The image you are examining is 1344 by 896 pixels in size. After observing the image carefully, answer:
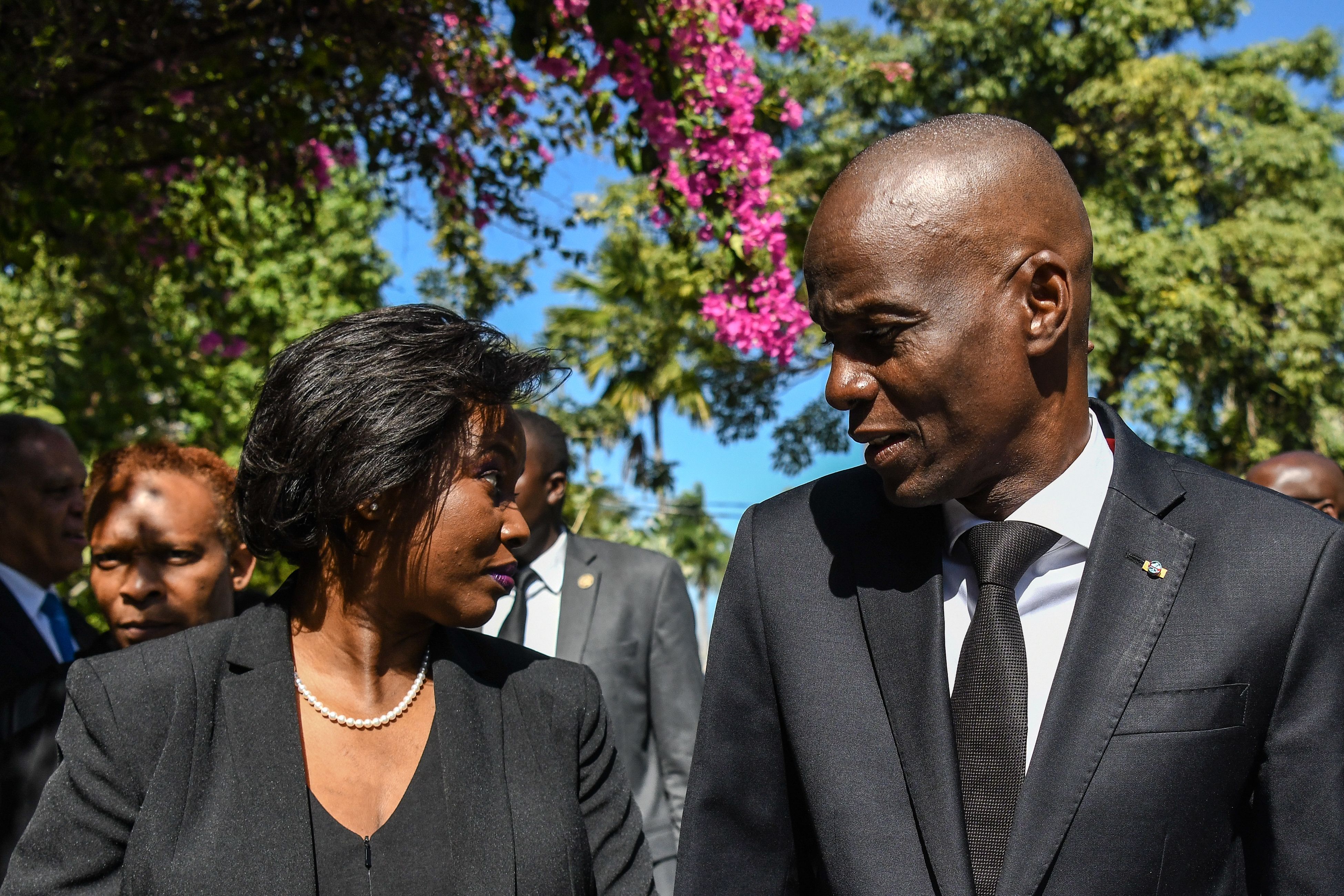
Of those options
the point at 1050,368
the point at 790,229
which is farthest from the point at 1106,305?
the point at 1050,368

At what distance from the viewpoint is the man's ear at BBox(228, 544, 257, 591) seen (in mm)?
3699

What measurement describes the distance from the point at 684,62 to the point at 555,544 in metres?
2.00

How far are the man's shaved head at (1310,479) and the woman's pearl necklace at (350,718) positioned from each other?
416 cm

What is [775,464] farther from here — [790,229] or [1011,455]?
[1011,455]

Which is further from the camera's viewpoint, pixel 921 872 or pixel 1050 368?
pixel 1050 368

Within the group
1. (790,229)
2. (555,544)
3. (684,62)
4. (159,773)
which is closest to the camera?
(159,773)

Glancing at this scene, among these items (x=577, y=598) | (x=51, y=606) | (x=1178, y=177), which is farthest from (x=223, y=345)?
(x=1178, y=177)

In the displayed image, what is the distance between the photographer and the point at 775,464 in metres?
17.1

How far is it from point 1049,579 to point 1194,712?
301 mm

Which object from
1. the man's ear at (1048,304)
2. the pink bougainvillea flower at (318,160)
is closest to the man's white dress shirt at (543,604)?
the pink bougainvillea flower at (318,160)

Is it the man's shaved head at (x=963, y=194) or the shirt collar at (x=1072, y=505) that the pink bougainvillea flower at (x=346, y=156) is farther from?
the shirt collar at (x=1072, y=505)

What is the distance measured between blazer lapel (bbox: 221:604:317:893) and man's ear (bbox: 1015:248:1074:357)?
1.48 m

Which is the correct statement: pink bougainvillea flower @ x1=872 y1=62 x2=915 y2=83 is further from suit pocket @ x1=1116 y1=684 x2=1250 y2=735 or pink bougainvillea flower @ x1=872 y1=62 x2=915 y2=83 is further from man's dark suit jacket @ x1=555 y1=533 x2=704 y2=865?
suit pocket @ x1=1116 y1=684 x2=1250 y2=735

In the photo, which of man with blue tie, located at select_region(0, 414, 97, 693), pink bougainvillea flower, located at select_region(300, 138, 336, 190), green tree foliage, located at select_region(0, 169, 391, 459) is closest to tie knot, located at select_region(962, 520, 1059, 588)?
green tree foliage, located at select_region(0, 169, 391, 459)
